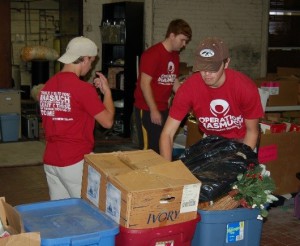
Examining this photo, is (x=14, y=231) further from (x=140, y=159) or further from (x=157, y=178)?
(x=140, y=159)

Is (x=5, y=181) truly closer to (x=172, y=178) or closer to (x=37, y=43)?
(x=172, y=178)

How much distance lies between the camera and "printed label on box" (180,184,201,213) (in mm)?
2332

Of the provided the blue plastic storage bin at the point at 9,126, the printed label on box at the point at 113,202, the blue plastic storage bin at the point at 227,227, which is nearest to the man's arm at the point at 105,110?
the printed label on box at the point at 113,202

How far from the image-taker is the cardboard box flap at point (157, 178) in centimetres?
226

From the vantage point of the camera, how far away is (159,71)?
188 inches

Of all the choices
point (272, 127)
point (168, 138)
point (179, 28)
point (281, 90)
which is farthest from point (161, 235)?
point (281, 90)

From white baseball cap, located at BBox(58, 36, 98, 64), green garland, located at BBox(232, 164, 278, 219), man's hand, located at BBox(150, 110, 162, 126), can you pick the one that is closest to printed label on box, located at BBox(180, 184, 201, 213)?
green garland, located at BBox(232, 164, 278, 219)

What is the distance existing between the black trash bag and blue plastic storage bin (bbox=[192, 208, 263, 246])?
10 centimetres

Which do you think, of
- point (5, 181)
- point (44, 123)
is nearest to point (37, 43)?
point (5, 181)

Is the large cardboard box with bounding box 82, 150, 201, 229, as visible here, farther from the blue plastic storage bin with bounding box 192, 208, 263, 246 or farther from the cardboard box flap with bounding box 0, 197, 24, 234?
the cardboard box flap with bounding box 0, 197, 24, 234

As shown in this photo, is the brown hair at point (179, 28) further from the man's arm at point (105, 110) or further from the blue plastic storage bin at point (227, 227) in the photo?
the blue plastic storage bin at point (227, 227)

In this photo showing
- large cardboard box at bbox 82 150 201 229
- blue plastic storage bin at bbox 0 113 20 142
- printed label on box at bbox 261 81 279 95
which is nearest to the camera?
large cardboard box at bbox 82 150 201 229

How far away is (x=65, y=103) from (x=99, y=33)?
5.68 m

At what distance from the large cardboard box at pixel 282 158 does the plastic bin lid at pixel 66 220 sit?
2868 millimetres
